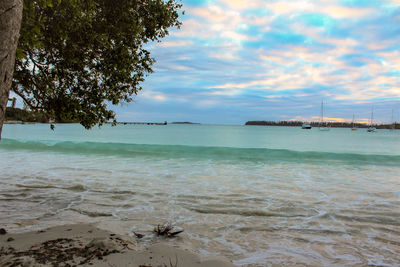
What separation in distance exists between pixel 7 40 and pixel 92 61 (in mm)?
5981

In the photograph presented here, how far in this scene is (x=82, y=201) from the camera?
822 centimetres

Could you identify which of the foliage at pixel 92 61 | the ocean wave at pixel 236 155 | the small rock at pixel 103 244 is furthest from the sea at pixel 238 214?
the ocean wave at pixel 236 155

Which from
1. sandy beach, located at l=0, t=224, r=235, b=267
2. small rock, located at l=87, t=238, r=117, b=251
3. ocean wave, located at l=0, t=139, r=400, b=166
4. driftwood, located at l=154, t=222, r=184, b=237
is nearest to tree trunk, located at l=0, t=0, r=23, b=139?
sandy beach, located at l=0, t=224, r=235, b=267

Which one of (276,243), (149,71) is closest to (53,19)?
(149,71)

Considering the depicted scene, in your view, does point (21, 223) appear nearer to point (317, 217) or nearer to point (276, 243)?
point (276, 243)

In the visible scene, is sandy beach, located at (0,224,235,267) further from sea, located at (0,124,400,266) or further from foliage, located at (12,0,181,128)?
foliage, located at (12,0,181,128)

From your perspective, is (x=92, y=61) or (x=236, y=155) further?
(x=236, y=155)

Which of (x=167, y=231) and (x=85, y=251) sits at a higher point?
(x=85, y=251)

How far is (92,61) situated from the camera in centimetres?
848

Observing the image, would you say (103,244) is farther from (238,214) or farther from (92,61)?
(92,61)

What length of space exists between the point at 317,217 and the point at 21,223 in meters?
7.12

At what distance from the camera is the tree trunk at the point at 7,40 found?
2.76 metres

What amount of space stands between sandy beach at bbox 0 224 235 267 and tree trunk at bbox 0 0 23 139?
1.99 m

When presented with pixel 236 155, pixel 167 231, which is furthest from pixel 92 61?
pixel 236 155
